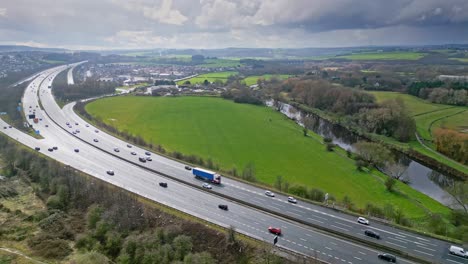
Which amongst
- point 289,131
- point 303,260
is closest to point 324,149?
point 289,131

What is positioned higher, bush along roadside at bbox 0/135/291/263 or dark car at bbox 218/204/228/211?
dark car at bbox 218/204/228/211

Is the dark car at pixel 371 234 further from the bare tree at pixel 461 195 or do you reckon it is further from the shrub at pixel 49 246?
the shrub at pixel 49 246

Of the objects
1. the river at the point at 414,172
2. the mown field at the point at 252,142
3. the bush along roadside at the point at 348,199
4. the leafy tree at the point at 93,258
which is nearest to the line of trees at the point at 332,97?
the river at the point at 414,172

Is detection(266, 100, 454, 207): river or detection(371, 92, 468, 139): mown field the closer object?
detection(266, 100, 454, 207): river

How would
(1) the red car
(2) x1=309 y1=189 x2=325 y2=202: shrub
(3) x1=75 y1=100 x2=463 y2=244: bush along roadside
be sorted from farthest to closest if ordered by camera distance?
(2) x1=309 y1=189 x2=325 y2=202: shrub → (3) x1=75 y1=100 x2=463 y2=244: bush along roadside → (1) the red car

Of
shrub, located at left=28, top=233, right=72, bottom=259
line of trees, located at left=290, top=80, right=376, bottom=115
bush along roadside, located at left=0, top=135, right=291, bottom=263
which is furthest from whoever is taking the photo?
line of trees, located at left=290, top=80, right=376, bottom=115

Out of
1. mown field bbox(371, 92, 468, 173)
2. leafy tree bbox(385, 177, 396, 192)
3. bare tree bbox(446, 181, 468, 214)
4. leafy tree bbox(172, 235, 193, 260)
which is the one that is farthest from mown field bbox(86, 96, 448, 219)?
leafy tree bbox(172, 235, 193, 260)

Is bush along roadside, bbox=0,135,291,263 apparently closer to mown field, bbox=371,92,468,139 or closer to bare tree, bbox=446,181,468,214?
bare tree, bbox=446,181,468,214

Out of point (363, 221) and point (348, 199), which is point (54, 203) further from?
point (348, 199)
